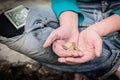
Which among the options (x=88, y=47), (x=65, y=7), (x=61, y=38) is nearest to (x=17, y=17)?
(x=65, y=7)

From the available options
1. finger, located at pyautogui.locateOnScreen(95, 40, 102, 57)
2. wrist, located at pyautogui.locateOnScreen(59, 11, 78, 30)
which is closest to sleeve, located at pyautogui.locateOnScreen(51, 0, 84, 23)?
wrist, located at pyautogui.locateOnScreen(59, 11, 78, 30)

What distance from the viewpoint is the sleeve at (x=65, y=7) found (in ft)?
4.02

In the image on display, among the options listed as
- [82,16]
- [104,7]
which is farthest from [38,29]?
[104,7]

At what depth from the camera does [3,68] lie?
1.44m

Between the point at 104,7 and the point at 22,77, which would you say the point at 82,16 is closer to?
the point at 104,7

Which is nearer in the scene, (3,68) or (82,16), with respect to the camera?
(82,16)

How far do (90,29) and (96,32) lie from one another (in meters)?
0.03

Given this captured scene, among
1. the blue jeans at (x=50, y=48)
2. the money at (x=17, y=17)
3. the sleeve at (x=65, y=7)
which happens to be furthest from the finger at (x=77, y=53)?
the money at (x=17, y=17)

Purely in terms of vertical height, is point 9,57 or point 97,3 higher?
point 97,3

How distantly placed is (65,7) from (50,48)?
0.73ft

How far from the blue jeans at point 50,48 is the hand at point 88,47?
0.10 m

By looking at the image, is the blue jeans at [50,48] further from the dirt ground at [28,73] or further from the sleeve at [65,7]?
the dirt ground at [28,73]

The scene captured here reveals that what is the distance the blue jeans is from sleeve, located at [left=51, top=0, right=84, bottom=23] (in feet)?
0.12

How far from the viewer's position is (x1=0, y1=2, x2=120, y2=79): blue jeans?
3.77 ft
